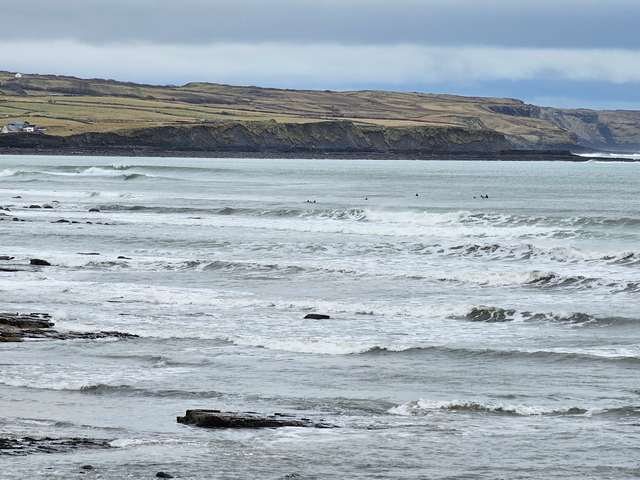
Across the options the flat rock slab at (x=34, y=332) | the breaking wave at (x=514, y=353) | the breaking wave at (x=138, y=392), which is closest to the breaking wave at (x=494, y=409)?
the breaking wave at (x=138, y=392)

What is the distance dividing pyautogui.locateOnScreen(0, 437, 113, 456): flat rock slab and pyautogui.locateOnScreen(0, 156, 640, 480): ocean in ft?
0.53

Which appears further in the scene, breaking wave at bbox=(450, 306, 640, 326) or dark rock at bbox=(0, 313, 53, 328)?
breaking wave at bbox=(450, 306, 640, 326)

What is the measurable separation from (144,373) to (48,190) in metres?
81.1

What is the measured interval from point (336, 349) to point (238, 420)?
786 centimetres

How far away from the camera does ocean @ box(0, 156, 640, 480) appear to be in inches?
711

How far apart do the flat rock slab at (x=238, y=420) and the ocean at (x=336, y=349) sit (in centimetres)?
30

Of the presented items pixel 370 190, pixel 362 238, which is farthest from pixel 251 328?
pixel 370 190

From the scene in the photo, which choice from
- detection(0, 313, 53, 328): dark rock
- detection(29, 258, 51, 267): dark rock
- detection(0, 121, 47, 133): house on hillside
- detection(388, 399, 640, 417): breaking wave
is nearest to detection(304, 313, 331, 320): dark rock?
detection(0, 313, 53, 328): dark rock

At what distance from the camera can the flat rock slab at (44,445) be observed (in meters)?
17.8

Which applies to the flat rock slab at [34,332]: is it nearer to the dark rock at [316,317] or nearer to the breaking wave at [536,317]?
the dark rock at [316,317]

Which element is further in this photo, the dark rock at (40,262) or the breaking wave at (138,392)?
the dark rock at (40,262)

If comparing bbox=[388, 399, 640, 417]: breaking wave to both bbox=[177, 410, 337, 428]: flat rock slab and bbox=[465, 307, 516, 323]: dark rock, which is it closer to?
bbox=[177, 410, 337, 428]: flat rock slab

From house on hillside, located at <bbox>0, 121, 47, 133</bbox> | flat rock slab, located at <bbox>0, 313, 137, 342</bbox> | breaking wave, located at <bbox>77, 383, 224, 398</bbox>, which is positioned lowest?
flat rock slab, located at <bbox>0, 313, 137, 342</bbox>

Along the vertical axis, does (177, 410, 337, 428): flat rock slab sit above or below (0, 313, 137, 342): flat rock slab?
above
